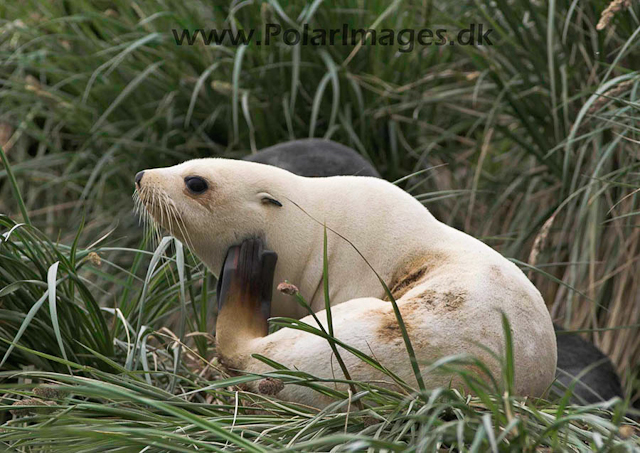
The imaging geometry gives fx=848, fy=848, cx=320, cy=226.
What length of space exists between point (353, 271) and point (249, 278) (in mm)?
284

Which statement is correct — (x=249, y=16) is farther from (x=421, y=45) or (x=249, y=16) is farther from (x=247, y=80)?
(x=421, y=45)

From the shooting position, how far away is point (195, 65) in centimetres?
495

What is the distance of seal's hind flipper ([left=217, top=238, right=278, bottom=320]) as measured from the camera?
7.48 feet

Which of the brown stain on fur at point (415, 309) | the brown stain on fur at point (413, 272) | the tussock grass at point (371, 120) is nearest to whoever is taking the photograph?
the brown stain on fur at point (415, 309)

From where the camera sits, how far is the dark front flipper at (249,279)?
7.48 feet

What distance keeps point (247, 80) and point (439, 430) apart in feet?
11.8

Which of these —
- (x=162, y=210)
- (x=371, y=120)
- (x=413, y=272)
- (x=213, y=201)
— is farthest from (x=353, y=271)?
(x=371, y=120)

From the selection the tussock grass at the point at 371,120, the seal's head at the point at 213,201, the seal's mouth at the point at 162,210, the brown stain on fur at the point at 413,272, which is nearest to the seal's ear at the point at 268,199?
the seal's head at the point at 213,201

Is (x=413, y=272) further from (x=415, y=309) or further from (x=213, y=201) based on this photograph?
(x=213, y=201)

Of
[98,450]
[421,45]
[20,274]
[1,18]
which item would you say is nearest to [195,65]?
[421,45]

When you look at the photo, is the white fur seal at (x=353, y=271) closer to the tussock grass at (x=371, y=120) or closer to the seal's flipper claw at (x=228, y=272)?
the seal's flipper claw at (x=228, y=272)

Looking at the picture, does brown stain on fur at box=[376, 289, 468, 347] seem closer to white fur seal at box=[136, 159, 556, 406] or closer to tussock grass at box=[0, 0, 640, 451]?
white fur seal at box=[136, 159, 556, 406]

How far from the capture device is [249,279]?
2289 millimetres

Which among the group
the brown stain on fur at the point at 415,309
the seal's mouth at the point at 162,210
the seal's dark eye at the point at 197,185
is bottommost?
the brown stain on fur at the point at 415,309
